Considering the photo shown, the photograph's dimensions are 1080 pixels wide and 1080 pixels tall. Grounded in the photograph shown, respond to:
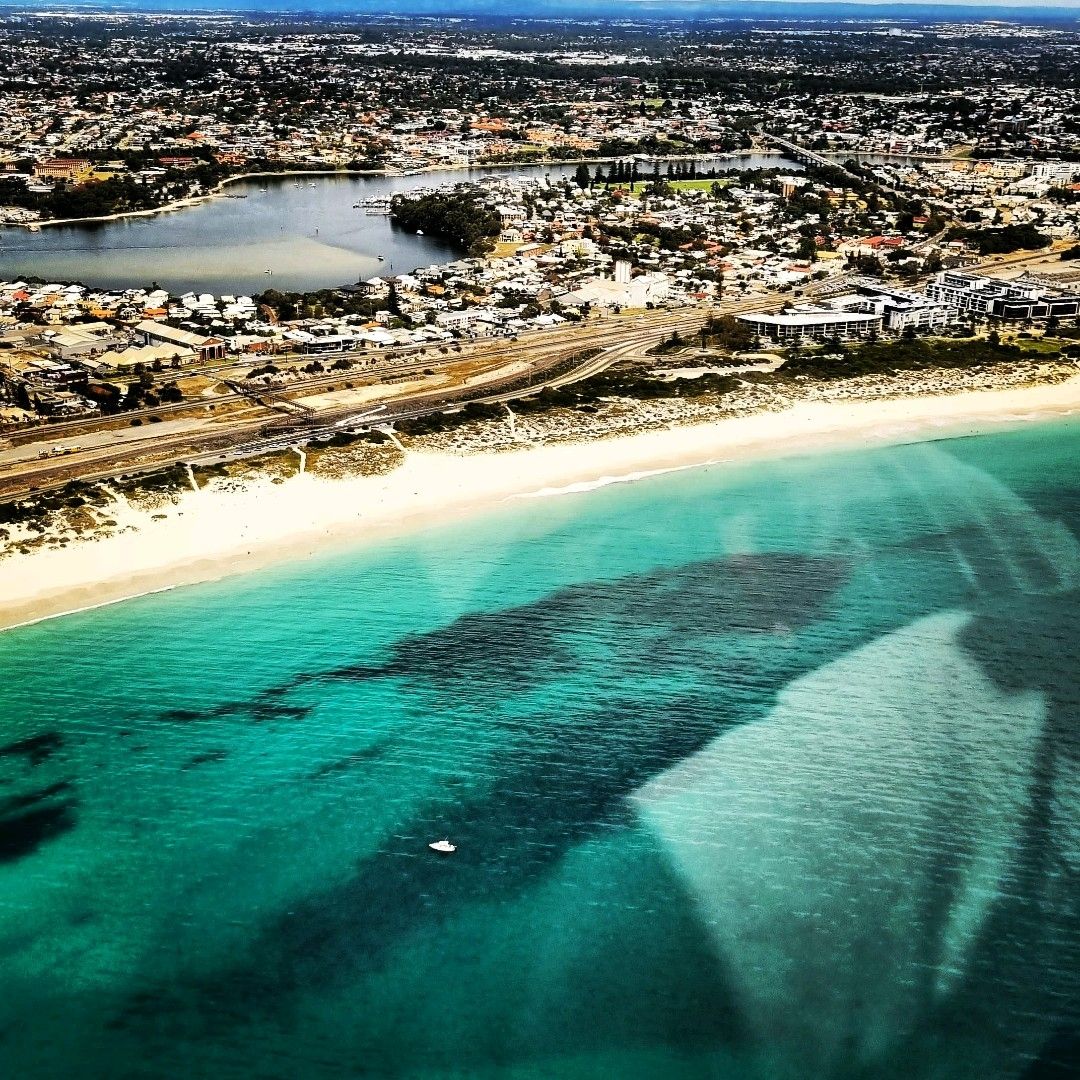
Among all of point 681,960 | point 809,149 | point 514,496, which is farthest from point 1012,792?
point 809,149

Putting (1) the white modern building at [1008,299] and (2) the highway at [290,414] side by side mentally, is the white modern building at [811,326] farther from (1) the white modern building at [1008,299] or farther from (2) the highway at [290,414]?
(1) the white modern building at [1008,299]

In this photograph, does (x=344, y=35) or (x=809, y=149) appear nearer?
(x=809, y=149)

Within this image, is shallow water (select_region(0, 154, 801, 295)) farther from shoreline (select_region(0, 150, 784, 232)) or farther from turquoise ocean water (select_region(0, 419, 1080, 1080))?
turquoise ocean water (select_region(0, 419, 1080, 1080))

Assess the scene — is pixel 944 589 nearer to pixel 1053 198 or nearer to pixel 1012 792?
pixel 1012 792

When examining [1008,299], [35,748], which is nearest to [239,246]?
[1008,299]

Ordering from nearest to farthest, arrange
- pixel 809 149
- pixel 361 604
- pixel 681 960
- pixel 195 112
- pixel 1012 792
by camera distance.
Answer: pixel 681 960 < pixel 1012 792 < pixel 361 604 < pixel 809 149 < pixel 195 112

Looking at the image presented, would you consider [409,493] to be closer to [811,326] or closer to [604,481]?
[604,481]

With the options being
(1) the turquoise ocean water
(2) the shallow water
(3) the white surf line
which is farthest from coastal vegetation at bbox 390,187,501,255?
(1) the turquoise ocean water
